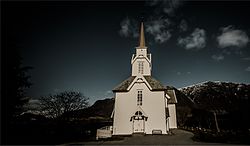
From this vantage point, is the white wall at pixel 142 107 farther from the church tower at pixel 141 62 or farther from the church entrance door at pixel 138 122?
the church tower at pixel 141 62

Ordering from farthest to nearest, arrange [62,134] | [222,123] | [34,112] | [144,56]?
1. [144,56]
2. [34,112]
3. [222,123]
4. [62,134]

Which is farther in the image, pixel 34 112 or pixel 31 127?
pixel 34 112

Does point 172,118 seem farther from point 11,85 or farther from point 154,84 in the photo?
point 11,85

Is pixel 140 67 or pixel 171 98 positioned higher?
pixel 140 67

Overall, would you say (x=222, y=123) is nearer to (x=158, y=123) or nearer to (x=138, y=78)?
(x=158, y=123)

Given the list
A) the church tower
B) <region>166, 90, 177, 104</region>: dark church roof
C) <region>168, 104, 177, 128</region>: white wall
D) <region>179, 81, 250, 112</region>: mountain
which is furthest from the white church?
<region>166, 90, 177, 104</region>: dark church roof

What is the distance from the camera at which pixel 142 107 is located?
2752 cm

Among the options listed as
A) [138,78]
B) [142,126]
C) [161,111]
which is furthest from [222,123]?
[138,78]

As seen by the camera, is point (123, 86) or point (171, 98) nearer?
point (123, 86)

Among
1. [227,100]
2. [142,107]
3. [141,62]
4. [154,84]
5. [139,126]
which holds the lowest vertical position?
[139,126]

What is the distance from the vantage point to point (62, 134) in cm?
2250

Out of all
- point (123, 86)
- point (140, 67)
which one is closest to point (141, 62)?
point (140, 67)

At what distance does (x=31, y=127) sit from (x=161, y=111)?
49.6 ft

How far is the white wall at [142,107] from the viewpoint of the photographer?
87.9 ft
